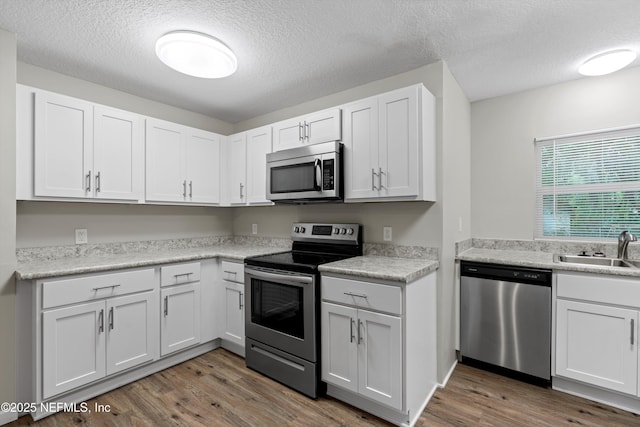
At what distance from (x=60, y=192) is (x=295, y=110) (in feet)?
7.07

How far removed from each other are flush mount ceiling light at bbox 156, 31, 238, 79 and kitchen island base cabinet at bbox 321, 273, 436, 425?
1.65 metres

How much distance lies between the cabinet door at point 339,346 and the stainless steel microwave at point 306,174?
898 mm

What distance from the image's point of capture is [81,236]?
264 cm

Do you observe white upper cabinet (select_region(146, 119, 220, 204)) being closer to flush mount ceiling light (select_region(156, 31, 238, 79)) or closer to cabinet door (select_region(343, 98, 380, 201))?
flush mount ceiling light (select_region(156, 31, 238, 79))

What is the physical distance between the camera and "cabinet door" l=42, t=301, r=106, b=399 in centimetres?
195

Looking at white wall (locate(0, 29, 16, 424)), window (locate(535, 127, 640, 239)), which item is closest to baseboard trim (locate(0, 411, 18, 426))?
white wall (locate(0, 29, 16, 424))

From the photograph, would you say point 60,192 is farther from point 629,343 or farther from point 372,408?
point 629,343

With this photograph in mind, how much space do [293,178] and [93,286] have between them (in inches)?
65.9

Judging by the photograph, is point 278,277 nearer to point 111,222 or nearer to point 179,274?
point 179,274

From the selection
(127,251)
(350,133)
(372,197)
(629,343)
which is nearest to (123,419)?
(127,251)

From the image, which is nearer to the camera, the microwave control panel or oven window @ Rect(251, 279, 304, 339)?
oven window @ Rect(251, 279, 304, 339)

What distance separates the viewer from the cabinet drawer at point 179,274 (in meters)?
2.53

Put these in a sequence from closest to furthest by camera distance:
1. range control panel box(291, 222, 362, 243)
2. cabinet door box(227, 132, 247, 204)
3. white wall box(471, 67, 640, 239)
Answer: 1. white wall box(471, 67, 640, 239)
2. range control panel box(291, 222, 362, 243)
3. cabinet door box(227, 132, 247, 204)

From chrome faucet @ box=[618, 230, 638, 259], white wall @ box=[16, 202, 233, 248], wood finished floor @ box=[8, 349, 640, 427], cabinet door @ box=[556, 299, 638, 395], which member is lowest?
wood finished floor @ box=[8, 349, 640, 427]
